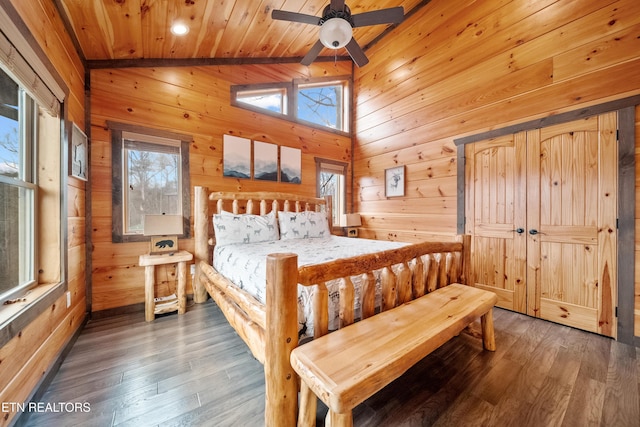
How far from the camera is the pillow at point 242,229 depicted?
2584 millimetres

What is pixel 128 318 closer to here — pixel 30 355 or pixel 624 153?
pixel 30 355

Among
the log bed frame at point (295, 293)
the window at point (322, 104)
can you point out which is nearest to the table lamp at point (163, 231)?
the log bed frame at point (295, 293)

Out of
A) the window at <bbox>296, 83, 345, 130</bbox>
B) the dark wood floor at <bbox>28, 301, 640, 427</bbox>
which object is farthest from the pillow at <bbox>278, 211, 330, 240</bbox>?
the window at <bbox>296, 83, 345, 130</bbox>

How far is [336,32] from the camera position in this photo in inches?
79.7

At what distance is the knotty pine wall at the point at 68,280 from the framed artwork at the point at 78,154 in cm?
7

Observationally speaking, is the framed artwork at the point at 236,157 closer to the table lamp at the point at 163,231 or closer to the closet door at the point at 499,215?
the table lamp at the point at 163,231

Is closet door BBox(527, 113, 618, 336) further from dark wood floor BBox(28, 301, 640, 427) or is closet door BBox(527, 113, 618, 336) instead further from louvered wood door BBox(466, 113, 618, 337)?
dark wood floor BBox(28, 301, 640, 427)

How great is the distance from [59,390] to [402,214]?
3712 millimetres

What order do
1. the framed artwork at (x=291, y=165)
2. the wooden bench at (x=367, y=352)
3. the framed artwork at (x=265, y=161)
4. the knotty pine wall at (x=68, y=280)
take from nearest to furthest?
the wooden bench at (x=367, y=352)
the knotty pine wall at (x=68, y=280)
the framed artwork at (x=265, y=161)
the framed artwork at (x=291, y=165)

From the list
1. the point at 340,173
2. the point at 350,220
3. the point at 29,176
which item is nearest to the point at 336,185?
the point at 340,173

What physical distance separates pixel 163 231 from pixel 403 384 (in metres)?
2.39

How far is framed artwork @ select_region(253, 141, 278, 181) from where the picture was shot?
3332 mm

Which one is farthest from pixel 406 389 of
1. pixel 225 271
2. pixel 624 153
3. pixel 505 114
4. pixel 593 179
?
pixel 505 114

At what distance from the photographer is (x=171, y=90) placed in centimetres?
276
